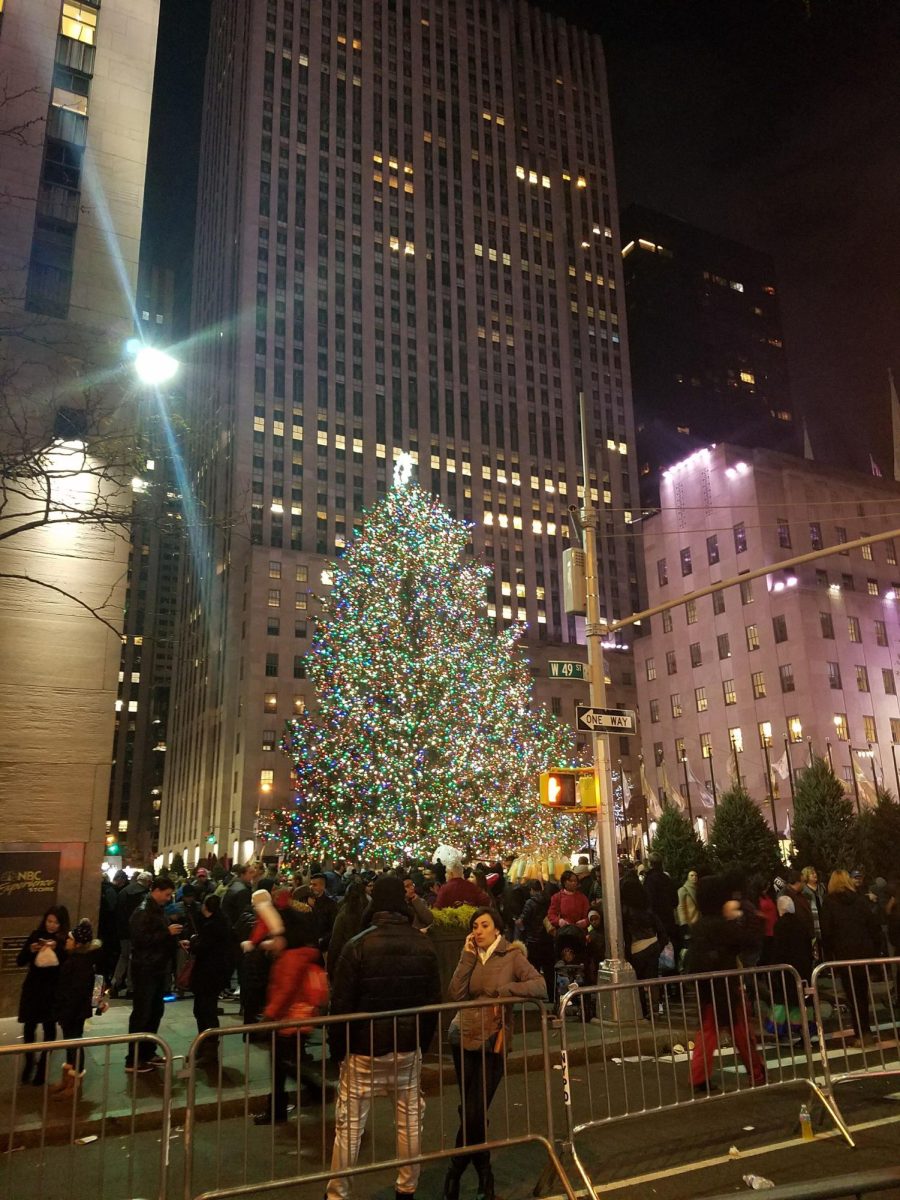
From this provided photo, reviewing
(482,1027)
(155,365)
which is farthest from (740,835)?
(482,1027)

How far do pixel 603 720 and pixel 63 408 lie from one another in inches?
423

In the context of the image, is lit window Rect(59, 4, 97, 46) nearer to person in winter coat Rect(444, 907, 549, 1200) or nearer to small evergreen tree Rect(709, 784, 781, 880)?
person in winter coat Rect(444, 907, 549, 1200)

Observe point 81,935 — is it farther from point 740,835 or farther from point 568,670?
point 740,835

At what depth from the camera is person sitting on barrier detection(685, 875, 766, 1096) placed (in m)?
7.88

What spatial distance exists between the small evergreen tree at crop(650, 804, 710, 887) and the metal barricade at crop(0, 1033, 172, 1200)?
72.3 feet

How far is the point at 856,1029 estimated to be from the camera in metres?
10.3

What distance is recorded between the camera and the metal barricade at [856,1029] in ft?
24.5

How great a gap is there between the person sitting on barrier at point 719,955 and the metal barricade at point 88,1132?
4799 millimetres

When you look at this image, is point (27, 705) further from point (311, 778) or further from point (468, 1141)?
point (311, 778)

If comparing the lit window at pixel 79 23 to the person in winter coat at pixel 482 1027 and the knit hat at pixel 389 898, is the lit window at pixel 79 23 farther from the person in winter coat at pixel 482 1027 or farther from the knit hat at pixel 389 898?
the person in winter coat at pixel 482 1027

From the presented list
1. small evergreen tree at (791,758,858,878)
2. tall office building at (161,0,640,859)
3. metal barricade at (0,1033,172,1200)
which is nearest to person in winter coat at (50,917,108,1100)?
metal barricade at (0,1033,172,1200)

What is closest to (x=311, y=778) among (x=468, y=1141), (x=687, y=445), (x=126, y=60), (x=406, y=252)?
(x=126, y=60)

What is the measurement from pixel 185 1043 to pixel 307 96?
11103cm

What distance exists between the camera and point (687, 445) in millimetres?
133875
